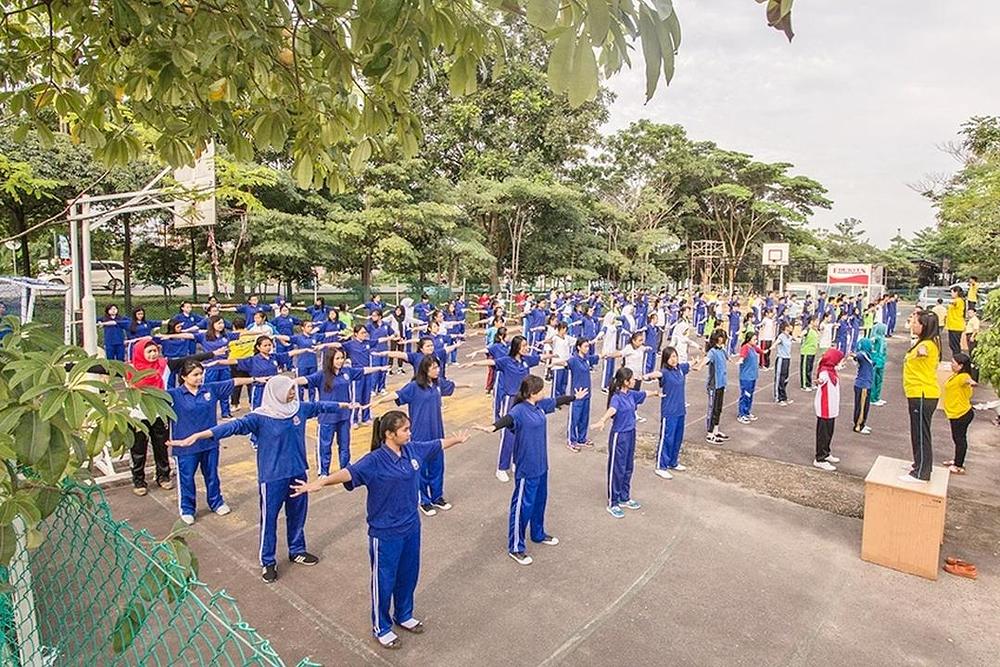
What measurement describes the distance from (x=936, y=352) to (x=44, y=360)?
676cm

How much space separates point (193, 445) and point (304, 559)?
1631 millimetres

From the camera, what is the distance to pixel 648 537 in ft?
18.7

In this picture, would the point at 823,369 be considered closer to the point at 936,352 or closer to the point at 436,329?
the point at 936,352

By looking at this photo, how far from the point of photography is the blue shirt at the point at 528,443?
5281 mm

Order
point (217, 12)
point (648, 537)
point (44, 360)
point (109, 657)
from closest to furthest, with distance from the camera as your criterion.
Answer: point (44, 360) < point (217, 12) < point (109, 657) < point (648, 537)

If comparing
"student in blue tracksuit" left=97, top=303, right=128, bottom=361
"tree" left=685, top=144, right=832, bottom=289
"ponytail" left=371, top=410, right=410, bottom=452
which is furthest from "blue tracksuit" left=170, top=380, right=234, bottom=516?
"tree" left=685, top=144, right=832, bottom=289

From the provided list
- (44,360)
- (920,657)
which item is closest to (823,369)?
(920,657)

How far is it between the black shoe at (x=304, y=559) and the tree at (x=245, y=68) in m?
3.25

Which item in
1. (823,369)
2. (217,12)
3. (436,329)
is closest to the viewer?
(217,12)

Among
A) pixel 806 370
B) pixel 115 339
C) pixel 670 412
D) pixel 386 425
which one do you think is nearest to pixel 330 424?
pixel 386 425

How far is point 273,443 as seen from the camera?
16.3 feet

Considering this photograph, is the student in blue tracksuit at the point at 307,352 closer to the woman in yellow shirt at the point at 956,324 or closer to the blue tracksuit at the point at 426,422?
the blue tracksuit at the point at 426,422

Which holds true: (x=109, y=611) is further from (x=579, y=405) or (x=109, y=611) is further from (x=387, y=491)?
(x=579, y=405)

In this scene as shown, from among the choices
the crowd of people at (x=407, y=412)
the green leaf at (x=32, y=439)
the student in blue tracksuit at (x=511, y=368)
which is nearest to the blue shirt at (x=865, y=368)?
the crowd of people at (x=407, y=412)
